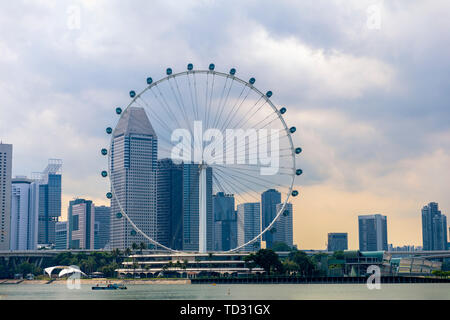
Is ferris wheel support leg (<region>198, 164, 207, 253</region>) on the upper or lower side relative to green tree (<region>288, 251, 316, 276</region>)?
upper

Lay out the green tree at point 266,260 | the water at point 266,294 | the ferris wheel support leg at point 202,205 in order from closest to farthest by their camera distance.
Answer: the water at point 266,294
the ferris wheel support leg at point 202,205
the green tree at point 266,260

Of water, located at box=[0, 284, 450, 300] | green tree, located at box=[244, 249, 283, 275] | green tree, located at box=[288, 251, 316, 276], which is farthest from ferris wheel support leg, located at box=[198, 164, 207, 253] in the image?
green tree, located at box=[288, 251, 316, 276]

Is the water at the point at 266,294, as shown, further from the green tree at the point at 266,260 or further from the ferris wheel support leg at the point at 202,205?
the green tree at the point at 266,260

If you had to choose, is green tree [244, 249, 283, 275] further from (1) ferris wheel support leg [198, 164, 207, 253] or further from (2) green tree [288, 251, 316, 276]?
(1) ferris wheel support leg [198, 164, 207, 253]

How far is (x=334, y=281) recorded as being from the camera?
140250 millimetres

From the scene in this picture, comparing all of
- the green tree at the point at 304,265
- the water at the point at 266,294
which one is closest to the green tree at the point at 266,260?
the green tree at the point at 304,265

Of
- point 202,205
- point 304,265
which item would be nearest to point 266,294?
point 202,205

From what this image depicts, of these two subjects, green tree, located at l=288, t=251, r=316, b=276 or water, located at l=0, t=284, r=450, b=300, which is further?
green tree, located at l=288, t=251, r=316, b=276

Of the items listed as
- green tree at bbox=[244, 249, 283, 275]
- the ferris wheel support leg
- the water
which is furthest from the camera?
green tree at bbox=[244, 249, 283, 275]

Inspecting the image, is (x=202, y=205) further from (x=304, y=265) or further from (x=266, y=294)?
(x=304, y=265)

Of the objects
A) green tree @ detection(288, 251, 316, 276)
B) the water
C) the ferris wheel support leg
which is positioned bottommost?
the water

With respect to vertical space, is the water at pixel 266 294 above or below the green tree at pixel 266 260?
below
